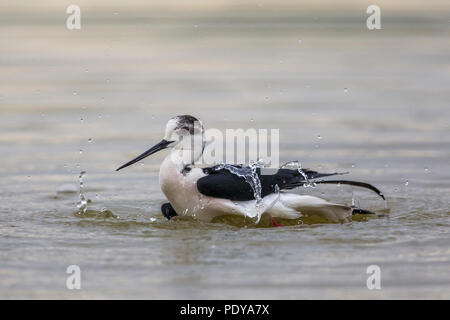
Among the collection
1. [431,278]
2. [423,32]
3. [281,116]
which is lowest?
[431,278]

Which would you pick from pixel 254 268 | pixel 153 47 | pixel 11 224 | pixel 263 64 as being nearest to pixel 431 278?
pixel 254 268

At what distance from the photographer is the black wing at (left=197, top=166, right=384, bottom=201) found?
10375 millimetres

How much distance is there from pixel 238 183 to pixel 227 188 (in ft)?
0.39

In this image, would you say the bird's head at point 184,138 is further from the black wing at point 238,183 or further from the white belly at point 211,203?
the black wing at point 238,183

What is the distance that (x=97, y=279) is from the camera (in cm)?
850

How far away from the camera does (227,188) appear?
408 inches

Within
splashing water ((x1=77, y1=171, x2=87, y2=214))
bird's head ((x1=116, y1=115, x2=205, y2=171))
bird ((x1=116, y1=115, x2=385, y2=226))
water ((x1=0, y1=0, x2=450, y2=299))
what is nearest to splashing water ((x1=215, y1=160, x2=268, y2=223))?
bird ((x1=116, y1=115, x2=385, y2=226))

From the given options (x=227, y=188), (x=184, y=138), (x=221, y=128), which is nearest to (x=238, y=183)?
(x=227, y=188)

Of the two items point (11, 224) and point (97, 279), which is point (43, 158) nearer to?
point (11, 224)

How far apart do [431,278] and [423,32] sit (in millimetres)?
11355

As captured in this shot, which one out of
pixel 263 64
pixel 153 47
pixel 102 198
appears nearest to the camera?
pixel 102 198

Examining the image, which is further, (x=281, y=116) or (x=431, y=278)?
(x=281, y=116)

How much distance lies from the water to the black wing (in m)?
0.39

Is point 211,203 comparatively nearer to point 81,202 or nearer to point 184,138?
point 184,138
